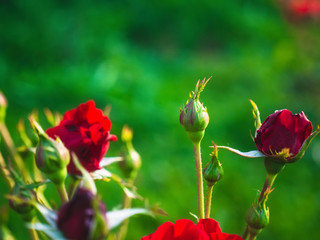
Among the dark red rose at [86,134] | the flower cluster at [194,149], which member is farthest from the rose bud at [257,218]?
the dark red rose at [86,134]

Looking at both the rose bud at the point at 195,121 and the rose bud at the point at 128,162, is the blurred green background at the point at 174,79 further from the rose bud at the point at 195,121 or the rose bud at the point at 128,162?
the rose bud at the point at 195,121

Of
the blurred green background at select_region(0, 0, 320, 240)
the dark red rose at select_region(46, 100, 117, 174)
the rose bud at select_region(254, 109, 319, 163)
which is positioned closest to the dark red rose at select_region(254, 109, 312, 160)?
the rose bud at select_region(254, 109, 319, 163)

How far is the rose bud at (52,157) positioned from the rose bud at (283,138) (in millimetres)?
137

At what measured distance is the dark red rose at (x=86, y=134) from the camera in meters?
0.33

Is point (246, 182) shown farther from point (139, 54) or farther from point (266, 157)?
point (139, 54)

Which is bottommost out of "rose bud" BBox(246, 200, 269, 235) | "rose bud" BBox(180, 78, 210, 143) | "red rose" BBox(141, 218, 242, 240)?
"rose bud" BBox(246, 200, 269, 235)

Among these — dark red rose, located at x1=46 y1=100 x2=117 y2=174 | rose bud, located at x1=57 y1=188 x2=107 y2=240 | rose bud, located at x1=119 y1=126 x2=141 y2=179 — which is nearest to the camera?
rose bud, located at x1=57 y1=188 x2=107 y2=240

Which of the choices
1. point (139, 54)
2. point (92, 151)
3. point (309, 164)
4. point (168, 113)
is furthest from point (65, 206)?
point (139, 54)

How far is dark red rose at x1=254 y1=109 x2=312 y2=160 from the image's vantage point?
0.33m

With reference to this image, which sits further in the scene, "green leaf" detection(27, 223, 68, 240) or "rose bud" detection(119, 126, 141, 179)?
"rose bud" detection(119, 126, 141, 179)

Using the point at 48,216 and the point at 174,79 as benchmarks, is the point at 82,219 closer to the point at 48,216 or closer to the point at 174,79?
the point at 48,216

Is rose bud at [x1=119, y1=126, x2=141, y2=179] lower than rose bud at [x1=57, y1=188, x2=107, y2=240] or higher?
lower

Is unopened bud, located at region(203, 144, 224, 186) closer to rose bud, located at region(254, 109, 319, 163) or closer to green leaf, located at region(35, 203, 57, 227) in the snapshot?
rose bud, located at region(254, 109, 319, 163)

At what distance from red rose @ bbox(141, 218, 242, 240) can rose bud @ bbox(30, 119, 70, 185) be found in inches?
2.8
